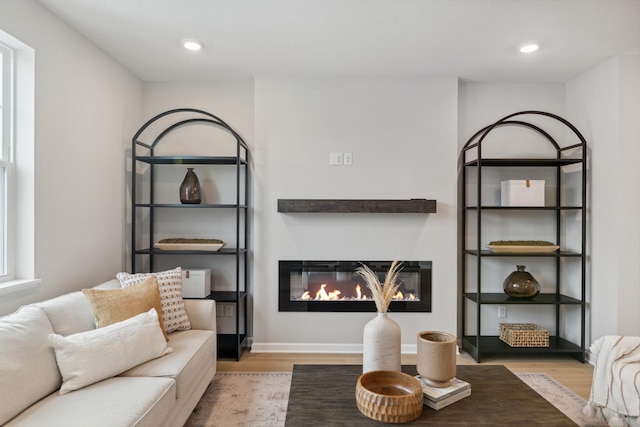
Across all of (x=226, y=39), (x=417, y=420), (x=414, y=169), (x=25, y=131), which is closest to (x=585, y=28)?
(x=414, y=169)

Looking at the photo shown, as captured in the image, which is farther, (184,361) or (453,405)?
(184,361)

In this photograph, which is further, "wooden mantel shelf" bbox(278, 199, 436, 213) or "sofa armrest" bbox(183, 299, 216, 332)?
Result: "wooden mantel shelf" bbox(278, 199, 436, 213)

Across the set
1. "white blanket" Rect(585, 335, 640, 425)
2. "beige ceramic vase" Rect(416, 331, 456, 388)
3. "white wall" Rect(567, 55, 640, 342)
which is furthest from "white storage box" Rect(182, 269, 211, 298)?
"white wall" Rect(567, 55, 640, 342)

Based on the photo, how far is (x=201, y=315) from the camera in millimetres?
2795

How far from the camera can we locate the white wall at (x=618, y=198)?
10.2ft

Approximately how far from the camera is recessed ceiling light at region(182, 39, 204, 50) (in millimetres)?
2906

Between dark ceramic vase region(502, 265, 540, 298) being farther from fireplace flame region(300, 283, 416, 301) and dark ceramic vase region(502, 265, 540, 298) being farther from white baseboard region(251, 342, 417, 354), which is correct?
white baseboard region(251, 342, 417, 354)

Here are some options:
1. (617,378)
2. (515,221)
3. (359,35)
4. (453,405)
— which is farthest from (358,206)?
(617,378)

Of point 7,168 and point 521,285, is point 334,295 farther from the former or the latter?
point 7,168

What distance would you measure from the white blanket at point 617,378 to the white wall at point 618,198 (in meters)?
1.05

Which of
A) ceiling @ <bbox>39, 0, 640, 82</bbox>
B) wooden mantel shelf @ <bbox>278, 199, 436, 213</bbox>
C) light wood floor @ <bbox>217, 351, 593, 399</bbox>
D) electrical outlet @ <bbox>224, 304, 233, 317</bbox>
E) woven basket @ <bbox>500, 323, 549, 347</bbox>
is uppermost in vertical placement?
ceiling @ <bbox>39, 0, 640, 82</bbox>

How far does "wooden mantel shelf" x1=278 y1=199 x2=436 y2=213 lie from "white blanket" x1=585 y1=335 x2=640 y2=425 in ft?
5.17

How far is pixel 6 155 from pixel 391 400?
8.19 feet

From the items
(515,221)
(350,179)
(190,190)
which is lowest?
(515,221)
